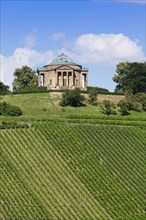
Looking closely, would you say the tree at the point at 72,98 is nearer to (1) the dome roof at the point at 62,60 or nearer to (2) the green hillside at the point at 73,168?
(2) the green hillside at the point at 73,168

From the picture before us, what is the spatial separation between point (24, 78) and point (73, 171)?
65.2 meters

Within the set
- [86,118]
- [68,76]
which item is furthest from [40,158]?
[68,76]

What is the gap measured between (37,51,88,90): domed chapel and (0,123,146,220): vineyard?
34.0 meters

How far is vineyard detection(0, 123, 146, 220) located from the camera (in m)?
53.2

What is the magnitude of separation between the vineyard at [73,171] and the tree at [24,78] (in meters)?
52.4

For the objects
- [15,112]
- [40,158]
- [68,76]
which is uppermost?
[68,76]

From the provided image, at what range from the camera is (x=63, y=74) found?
10481 cm

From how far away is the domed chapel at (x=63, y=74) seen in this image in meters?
105

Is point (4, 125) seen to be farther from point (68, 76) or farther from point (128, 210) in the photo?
point (68, 76)

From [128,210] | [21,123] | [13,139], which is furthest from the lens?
[21,123]

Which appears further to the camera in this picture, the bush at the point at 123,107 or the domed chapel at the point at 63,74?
the domed chapel at the point at 63,74

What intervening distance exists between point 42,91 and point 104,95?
1253cm

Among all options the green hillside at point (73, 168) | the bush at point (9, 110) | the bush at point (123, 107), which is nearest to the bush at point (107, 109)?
the bush at point (123, 107)

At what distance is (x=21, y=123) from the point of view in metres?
68.9
